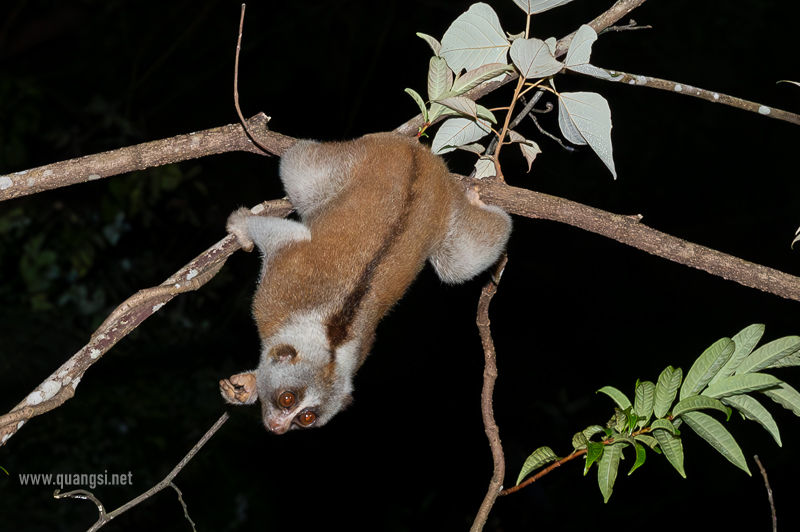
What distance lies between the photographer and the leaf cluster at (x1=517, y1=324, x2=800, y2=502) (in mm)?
1811

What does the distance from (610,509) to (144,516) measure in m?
3.83

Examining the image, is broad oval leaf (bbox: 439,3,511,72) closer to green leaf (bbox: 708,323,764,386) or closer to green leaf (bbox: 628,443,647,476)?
green leaf (bbox: 708,323,764,386)

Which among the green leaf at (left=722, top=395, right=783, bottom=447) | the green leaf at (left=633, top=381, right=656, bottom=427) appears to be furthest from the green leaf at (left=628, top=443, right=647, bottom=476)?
the green leaf at (left=722, top=395, right=783, bottom=447)

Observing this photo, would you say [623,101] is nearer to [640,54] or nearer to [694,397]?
[640,54]

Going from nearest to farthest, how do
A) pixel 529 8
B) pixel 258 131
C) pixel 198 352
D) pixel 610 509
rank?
pixel 529 8 → pixel 258 131 → pixel 610 509 → pixel 198 352

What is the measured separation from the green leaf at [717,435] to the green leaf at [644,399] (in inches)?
4.1

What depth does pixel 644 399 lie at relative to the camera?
191cm

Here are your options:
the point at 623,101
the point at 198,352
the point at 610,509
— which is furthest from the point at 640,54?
the point at 198,352

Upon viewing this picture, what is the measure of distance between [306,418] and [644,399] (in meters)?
1.47

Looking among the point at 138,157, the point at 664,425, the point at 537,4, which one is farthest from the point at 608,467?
the point at 138,157

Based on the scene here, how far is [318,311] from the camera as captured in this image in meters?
2.62

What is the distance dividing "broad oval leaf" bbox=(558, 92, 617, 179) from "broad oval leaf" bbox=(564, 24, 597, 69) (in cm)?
11

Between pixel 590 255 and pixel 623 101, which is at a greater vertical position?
pixel 623 101

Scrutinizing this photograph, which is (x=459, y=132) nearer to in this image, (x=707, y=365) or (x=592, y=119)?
(x=592, y=119)
